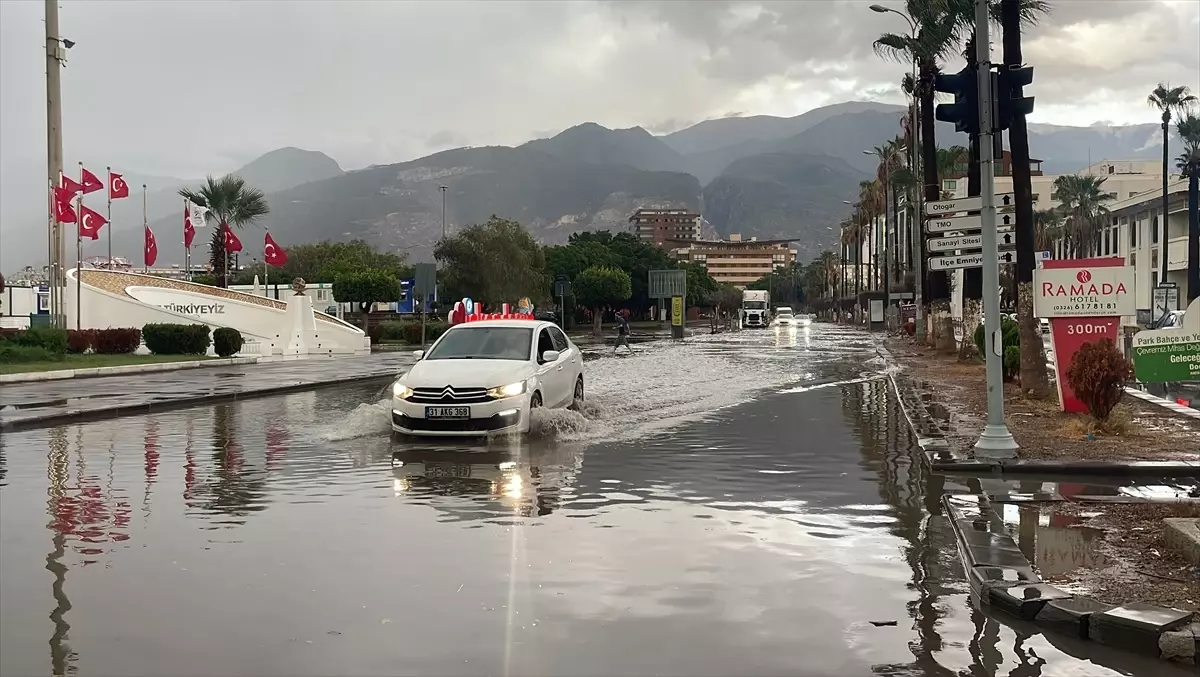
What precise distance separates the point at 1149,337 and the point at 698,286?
139469mm

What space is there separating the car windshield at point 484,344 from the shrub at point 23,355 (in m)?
21.1

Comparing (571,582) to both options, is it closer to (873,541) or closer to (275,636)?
(275,636)

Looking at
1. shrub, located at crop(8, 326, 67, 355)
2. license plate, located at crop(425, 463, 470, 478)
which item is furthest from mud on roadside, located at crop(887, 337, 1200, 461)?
shrub, located at crop(8, 326, 67, 355)

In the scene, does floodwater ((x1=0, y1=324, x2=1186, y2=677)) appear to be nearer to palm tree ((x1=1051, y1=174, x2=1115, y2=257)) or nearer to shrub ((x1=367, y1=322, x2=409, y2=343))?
shrub ((x1=367, y1=322, x2=409, y2=343))

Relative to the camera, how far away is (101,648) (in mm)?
5238

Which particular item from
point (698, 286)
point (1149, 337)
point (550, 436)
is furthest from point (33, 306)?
point (698, 286)

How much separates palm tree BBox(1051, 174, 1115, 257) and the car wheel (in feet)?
265

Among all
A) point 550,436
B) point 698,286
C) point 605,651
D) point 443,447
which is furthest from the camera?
point 698,286

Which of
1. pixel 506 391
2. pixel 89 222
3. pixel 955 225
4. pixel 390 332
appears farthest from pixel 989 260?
pixel 390 332

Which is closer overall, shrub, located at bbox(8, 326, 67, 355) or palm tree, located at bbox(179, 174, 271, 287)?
shrub, located at bbox(8, 326, 67, 355)

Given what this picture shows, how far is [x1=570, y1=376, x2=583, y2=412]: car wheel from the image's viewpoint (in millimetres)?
16703

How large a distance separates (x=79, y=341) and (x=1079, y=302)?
32.3 m

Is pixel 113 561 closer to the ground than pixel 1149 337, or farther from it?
closer to the ground

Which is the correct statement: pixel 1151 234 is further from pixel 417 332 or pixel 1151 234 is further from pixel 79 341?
pixel 79 341
